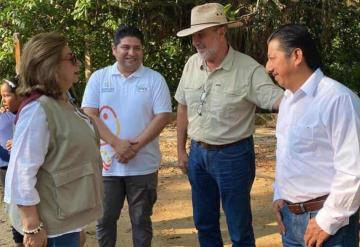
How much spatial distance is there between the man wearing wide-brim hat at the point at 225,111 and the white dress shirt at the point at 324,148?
956 mm

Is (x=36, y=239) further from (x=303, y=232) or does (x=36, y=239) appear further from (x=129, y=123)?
(x=129, y=123)

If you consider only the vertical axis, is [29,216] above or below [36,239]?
above

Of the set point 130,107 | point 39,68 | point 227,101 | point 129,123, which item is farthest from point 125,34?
point 39,68

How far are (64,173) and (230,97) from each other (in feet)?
4.74

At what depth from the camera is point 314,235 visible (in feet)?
7.52

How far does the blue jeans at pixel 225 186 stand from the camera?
3508 millimetres

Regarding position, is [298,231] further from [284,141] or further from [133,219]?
[133,219]

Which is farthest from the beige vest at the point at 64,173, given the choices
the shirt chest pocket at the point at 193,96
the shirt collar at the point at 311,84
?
the shirt chest pocket at the point at 193,96

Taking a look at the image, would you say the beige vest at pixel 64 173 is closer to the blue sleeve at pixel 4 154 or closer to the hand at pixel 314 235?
the hand at pixel 314 235

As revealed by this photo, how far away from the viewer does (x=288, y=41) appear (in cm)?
236

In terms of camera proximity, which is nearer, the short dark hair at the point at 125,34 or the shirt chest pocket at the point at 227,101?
the shirt chest pocket at the point at 227,101

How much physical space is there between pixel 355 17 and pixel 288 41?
27.5 ft

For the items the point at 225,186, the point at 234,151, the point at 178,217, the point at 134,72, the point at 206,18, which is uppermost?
the point at 206,18

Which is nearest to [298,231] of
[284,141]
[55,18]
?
[284,141]
